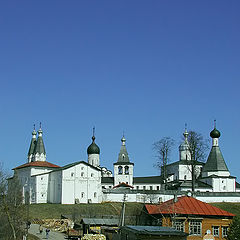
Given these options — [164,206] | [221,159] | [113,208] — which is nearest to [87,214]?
[113,208]

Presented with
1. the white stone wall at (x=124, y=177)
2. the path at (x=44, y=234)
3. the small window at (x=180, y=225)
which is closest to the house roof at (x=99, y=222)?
the path at (x=44, y=234)

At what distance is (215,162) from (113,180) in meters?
15.3

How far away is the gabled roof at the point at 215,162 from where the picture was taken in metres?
70.8

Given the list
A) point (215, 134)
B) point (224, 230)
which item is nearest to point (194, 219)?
point (224, 230)

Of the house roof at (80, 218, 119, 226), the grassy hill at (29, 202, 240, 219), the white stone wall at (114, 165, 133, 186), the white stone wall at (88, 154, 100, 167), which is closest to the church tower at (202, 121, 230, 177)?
the white stone wall at (114, 165, 133, 186)

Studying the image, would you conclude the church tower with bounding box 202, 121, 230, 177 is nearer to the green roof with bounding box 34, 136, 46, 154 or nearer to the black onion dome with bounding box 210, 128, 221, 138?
the black onion dome with bounding box 210, 128, 221, 138

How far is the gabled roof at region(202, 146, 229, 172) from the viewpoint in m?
70.8

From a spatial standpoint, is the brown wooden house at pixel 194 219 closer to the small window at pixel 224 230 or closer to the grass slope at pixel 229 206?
the small window at pixel 224 230

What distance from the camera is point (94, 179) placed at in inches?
2480

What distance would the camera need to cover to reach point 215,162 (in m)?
71.1

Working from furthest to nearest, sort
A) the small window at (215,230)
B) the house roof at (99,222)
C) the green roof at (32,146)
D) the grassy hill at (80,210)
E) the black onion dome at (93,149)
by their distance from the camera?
the black onion dome at (93,149) < the green roof at (32,146) < the grassy hill at (80,210) < the house roof at (99,222) < the small window at (215,230)

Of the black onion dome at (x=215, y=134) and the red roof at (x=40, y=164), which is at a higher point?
the black onion dome at (x=215, y=134)

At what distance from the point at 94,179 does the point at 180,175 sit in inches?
728

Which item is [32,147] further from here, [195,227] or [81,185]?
[195,227]
